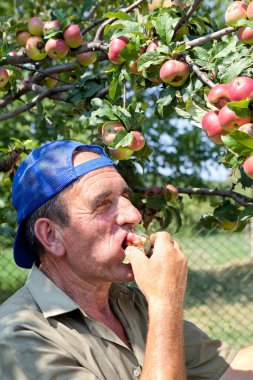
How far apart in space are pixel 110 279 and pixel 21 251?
1.25 ft

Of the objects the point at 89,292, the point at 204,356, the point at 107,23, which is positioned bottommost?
the point at 204,356

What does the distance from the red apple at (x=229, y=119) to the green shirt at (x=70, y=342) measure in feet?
2.24

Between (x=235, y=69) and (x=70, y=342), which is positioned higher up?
(x=235, y=69)

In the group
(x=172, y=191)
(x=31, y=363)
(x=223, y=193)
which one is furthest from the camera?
(x=172, y=191)

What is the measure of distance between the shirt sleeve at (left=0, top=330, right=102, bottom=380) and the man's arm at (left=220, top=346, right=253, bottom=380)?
0.63 metres

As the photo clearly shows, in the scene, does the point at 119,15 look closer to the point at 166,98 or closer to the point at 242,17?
the point at 166,98

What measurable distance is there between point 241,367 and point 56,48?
1.55 meters

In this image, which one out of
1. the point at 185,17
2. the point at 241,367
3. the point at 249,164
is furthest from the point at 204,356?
the point at 185,17

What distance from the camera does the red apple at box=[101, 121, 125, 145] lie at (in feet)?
8.10

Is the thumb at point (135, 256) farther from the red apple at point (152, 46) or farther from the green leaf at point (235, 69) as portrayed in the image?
the red apple at point (152, 46)

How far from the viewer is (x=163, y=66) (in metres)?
2.28

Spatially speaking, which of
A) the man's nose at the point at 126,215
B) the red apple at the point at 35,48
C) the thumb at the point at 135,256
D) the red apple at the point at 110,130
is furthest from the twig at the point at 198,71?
the red apple at the point at 35,48

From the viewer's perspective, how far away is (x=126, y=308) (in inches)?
91.0

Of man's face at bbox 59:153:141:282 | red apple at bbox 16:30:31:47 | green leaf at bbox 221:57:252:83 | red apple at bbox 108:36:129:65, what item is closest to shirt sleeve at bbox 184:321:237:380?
man's face at bbox 59:153:141:282
